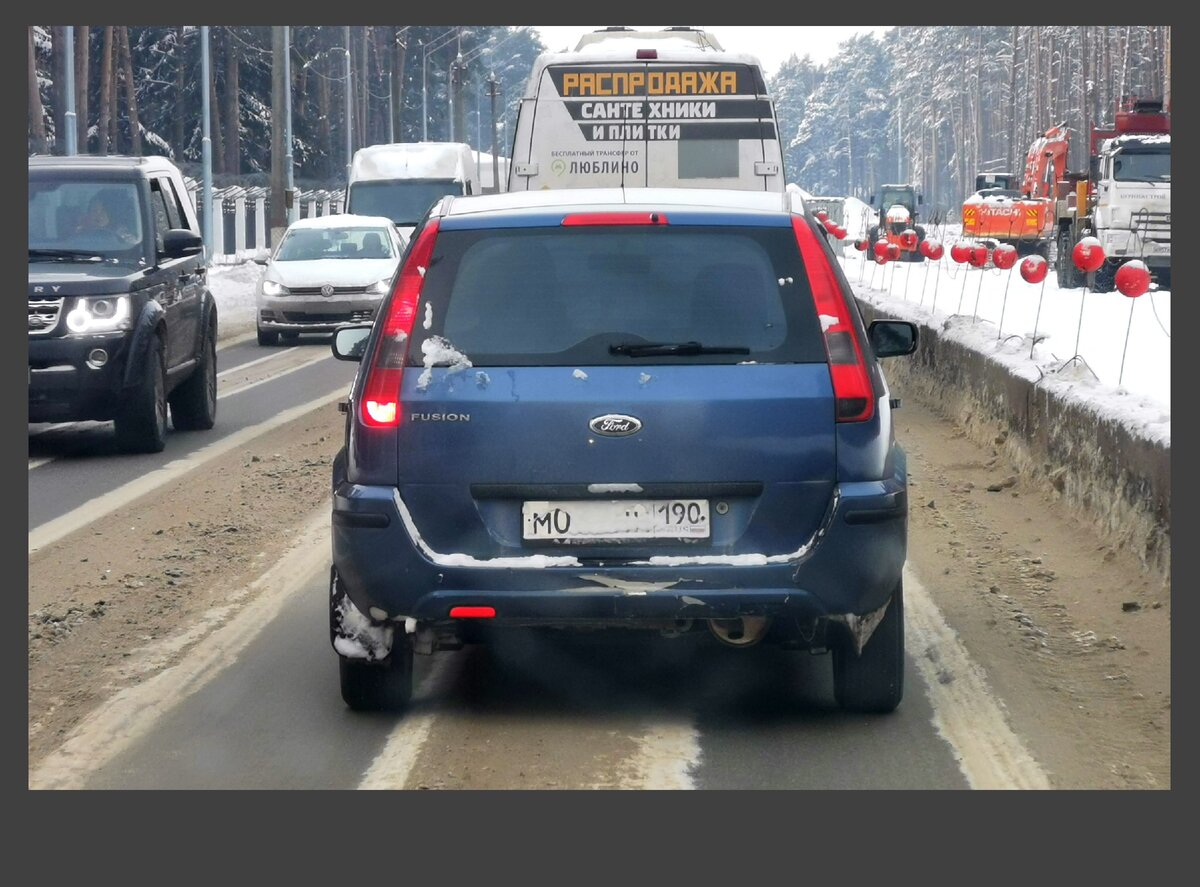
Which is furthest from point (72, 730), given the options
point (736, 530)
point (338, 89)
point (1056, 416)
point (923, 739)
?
point (338, 89)

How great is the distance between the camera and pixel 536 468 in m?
5.47

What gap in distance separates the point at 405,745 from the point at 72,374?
7.56 m

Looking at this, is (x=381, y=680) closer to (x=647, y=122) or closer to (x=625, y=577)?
(x=625, y=577)

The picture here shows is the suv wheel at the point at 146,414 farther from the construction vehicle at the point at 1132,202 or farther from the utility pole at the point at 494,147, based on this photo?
the construction vehicle at the point at 1132,202

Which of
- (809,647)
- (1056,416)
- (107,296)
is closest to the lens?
(809,647)

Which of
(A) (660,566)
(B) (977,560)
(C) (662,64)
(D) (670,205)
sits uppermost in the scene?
(C) (662,64)

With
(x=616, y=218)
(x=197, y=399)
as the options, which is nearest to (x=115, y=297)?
(x=197, y=399)

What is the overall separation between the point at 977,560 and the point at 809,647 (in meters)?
3.31

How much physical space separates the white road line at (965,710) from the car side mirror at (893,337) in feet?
3.55

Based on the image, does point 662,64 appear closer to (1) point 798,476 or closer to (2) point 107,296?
(2) point 107,296

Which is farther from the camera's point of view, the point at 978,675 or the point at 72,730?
the point at 978,675

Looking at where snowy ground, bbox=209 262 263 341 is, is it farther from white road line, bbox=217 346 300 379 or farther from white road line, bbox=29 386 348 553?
white road line, bbox=29 386 348 553

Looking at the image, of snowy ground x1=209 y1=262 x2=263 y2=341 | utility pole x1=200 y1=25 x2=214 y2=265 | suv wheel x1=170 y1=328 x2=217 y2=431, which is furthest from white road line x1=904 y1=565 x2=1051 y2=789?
utility pole x1=200 y1=25 x2=214 y2=265

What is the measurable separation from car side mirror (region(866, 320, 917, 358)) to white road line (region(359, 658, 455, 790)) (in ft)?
6.23
